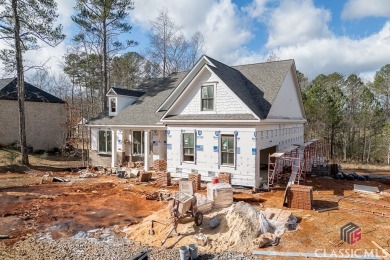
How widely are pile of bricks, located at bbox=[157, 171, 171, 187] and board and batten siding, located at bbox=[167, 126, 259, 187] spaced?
805 millimetres

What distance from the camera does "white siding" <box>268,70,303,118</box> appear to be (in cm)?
1650

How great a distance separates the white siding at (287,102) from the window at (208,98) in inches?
128

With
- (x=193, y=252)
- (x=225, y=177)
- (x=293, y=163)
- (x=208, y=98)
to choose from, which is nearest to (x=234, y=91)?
(x=208, y=98)

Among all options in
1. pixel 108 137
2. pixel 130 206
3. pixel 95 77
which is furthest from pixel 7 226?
pixel 95 77

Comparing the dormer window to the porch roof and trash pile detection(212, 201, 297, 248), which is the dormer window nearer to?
the porch roof

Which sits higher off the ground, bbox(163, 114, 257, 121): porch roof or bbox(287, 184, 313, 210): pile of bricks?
bbox(163, 114, 257, 121): porch roof

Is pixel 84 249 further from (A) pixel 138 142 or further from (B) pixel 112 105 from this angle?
(B) pixel 112 105

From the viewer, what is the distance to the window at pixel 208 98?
49.6ft

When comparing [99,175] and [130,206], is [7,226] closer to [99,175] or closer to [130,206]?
[130,206]

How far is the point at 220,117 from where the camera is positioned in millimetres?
14391

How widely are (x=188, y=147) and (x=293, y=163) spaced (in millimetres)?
5795

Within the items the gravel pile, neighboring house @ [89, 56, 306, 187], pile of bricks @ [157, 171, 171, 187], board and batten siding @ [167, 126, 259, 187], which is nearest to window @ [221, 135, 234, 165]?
neighboring house @ [89, 56, 306, 187]

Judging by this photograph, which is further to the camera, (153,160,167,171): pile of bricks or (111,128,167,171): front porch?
(111,128,167,171): front porch

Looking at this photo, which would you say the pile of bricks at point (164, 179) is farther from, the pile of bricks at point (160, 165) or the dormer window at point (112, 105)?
the dormer window at point (112, 105)
